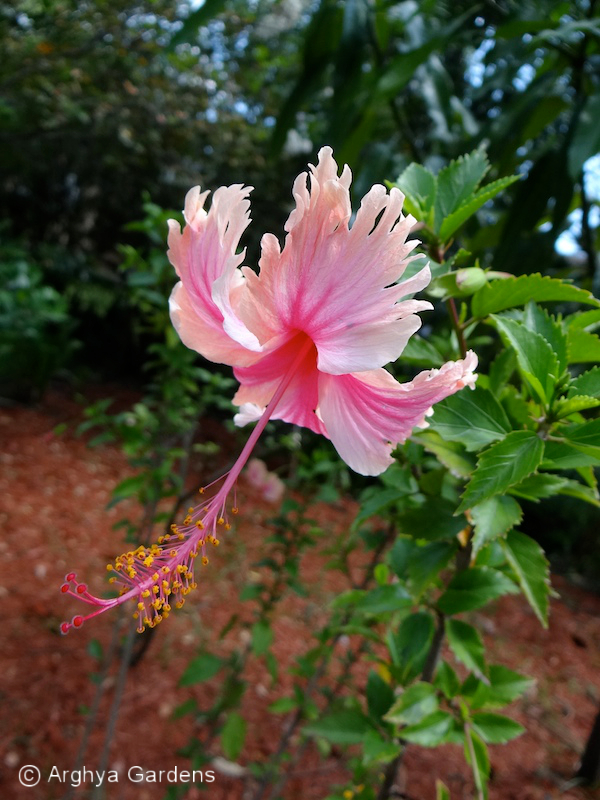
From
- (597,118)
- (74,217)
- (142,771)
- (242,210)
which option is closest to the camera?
(242,210)

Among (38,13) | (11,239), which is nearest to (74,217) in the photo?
(11,239)

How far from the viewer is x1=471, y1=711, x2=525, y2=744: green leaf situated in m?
0.64

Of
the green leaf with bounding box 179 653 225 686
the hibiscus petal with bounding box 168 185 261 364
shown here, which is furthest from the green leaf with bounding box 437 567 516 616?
the green leaf with bounding box 179 653 225 686

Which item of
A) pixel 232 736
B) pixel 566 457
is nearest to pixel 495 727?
pixel 566 457

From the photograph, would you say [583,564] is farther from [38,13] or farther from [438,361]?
[38,13]

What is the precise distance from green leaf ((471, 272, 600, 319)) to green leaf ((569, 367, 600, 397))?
60 millimetres

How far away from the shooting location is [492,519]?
49 cm

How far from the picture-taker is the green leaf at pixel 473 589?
599 millimetres

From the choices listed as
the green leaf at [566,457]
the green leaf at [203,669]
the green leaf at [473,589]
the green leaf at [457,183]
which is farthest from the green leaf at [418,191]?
the green leaf at [203,669]

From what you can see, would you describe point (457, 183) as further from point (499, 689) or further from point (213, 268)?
point (499, 689)

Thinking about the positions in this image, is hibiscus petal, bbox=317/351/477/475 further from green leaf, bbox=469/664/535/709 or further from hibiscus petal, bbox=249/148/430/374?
green leaf, bbox=469/664/535/709

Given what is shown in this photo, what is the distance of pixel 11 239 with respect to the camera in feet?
13.6

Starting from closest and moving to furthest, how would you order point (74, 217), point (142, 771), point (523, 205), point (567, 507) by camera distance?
1. point (523, 205)
2. point (142, 771)
3. point (567, 507)
4. point (74, 217)

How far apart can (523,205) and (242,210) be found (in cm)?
103
